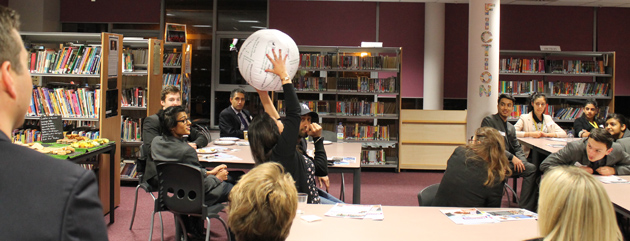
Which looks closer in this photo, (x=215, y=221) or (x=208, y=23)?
(x=215, y=221)

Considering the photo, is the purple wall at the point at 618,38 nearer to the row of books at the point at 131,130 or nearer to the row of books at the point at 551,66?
the row of books at the point at 551,66

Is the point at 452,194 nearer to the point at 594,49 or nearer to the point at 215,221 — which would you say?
the point at 215,221

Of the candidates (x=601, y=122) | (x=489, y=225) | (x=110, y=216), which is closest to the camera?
(x=489, y=225)

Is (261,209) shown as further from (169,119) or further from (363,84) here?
(363,84)

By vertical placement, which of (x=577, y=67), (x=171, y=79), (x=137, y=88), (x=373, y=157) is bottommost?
(x=373, y=157)

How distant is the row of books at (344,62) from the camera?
8.79m

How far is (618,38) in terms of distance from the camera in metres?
10.3

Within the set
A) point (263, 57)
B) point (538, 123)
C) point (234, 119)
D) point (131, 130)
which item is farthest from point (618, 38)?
point (263, 57)

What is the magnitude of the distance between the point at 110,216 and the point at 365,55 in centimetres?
508

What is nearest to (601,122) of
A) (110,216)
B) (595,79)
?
(595,79)

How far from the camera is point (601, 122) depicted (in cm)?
778

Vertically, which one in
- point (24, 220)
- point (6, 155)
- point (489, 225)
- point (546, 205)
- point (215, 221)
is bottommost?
point (215, 221)

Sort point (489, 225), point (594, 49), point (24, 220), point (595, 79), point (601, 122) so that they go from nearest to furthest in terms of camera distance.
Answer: point (24, 220) < point (489, 225) < point (601, 122) < point (595, 79) < point (594, 49)

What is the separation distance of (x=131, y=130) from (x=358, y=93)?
3.58m
